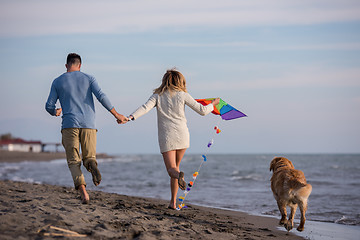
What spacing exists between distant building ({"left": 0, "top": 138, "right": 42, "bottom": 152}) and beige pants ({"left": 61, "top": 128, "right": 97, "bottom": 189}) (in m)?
76.9

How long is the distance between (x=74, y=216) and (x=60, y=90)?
1.80m

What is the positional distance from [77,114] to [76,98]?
22 centimetres

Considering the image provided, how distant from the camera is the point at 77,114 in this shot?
5.30m

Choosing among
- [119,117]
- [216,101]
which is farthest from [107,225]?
[216,101]

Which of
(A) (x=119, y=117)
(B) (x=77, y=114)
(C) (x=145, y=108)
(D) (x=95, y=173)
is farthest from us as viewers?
(C) (x=145, y=108)

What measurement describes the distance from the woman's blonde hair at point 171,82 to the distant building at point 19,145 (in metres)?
76.7

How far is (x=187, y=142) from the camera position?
6.16 m

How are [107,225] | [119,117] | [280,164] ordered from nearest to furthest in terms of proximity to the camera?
[107,225], [119,117], [280,164]

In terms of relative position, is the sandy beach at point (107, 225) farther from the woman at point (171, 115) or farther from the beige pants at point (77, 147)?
the woman at point (171, 115)

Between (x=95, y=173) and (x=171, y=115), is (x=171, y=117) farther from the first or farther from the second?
(x=95, y=173)

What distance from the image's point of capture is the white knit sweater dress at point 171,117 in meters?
6.04

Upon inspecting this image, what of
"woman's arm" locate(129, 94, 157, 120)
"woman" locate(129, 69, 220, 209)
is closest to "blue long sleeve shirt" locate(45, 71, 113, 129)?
"woman's arm" locate(129, 94, 157, 120)

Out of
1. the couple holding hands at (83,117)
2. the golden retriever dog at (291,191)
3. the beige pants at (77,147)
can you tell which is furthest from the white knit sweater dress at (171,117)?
the golden retriever dog at (291,191)

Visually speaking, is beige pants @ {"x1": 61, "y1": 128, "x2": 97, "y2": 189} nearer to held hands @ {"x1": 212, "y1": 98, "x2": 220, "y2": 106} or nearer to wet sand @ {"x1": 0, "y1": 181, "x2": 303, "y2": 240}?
wet sand @ {"x1": 0, "y1": 181, "x2": 303, "y2": 240}
